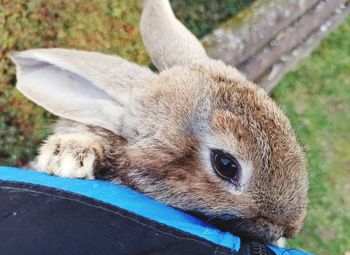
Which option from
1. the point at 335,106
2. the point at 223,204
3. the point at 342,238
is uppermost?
the point at 223,204

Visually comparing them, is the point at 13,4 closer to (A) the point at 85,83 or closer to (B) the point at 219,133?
(A) the point at 85,83

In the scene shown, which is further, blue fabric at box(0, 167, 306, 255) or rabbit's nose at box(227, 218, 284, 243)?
rabbit's nose at box(227, 218, 284, 243)

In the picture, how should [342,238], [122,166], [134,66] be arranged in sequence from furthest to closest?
[342,238]
[134,66]
[122,166]

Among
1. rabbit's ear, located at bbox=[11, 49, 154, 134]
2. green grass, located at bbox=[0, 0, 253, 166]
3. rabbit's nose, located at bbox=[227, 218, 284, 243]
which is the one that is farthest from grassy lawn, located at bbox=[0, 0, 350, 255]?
rabbit's nose, located at bbox=[227, 218, 284, 243]

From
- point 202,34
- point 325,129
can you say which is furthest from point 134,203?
point 325,129

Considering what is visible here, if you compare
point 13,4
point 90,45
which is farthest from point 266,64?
point 13,4

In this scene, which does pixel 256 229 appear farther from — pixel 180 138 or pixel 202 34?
pixel 202 34

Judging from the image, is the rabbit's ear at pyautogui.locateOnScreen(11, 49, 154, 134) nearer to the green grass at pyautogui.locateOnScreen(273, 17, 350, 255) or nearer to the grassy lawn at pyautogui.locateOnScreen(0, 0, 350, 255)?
the grassy lawn at pyautogui.locateOnScreen(0, 0, 350, 255)
